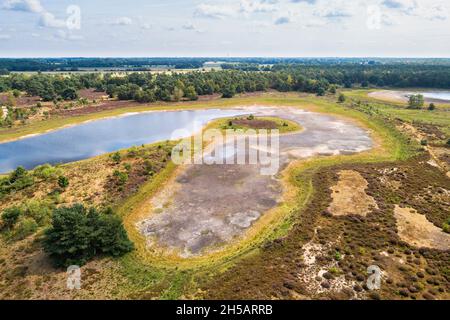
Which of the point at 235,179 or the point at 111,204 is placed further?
the point at 235,179

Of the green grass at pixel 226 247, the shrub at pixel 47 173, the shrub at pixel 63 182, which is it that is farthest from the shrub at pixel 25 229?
the shrub at pixel 47 173

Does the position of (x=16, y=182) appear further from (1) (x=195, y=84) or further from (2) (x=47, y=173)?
(1) (x=195, y=84)

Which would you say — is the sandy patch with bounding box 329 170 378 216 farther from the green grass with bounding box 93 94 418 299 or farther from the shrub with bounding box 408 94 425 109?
the shrub with bounding box 408 94 425 109

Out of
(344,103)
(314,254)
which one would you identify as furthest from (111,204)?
(344,103)

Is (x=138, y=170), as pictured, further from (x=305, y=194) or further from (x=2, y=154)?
(x=2, y=154)

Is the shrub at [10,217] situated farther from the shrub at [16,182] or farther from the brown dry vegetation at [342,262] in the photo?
the brown dry vegetation at [342,262]

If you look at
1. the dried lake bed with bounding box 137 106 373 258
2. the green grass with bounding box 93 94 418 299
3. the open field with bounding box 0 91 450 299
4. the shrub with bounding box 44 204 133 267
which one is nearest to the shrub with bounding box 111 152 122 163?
the open field with bounding box 0 91 450 299
